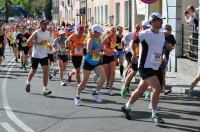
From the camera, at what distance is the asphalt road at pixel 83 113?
9.10 meters

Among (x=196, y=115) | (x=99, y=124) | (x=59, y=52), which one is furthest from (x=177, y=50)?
(x=99, y=124)

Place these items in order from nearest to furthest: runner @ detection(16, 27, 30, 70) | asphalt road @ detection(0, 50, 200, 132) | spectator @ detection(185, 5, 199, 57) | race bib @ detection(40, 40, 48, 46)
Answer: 1. asphalt road @ detection(0, 50, 200, 132)
2. race bib @ detection(40, 40, 48, 46)
3. spectator @ detection(185, 5, 199, 57)
4. runner @ detection(16, 27, 30, 70)

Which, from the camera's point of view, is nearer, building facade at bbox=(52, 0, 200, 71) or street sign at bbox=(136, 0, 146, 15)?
building facade at bbox=(52, 0, 200, 71)

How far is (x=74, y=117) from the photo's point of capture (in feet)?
33.3

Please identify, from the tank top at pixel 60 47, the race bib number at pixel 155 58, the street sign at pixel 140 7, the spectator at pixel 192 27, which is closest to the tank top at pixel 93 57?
the race bib number at pixel 155 58

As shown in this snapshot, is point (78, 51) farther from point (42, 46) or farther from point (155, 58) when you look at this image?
point (155, 58)

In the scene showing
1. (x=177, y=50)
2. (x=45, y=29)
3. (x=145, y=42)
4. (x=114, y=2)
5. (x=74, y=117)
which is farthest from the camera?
(x=114, y=2)

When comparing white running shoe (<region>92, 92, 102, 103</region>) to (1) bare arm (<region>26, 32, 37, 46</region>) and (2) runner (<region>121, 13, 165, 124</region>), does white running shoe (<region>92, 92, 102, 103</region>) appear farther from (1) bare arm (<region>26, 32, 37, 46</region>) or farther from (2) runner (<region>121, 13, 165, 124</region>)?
(2) runner (<region>121, 13, 165, 124</region>)

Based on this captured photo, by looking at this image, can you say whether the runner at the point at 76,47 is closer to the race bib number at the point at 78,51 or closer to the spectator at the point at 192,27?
the race bib number at the point at 78,51

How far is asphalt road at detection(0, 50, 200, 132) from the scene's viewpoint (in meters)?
9.10

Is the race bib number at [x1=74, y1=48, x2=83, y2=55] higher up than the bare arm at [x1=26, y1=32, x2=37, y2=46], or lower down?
lower down

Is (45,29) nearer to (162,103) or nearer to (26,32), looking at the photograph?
(162,103)

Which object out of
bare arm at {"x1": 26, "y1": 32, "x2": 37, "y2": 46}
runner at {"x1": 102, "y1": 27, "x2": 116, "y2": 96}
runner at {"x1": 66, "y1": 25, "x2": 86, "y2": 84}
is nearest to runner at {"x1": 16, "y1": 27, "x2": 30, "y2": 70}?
bare arm at {"x1": 26, "y1": 32, "x2": 37, "y2": 46}

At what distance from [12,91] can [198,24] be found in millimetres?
6236
